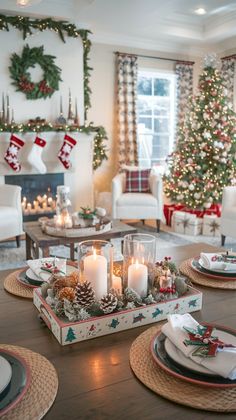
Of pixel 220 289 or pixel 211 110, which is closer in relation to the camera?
pixel 220 289

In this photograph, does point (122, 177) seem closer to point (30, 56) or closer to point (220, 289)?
point (30, 56)

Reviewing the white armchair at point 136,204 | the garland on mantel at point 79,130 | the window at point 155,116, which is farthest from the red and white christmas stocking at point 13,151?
the window at point 155,116

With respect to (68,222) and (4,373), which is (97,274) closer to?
(4,373)

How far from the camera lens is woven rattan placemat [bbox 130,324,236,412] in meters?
0.82

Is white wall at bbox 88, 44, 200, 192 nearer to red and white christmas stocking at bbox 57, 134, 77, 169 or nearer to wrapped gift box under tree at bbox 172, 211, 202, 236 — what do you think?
red and white christmas stocking at bbox 57, 134, 77, 169

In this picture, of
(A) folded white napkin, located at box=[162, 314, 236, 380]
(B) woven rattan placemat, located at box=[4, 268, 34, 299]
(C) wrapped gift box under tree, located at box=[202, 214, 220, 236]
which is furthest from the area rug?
(A) folded white napkin, located at box=[162, 314, 236, 380]

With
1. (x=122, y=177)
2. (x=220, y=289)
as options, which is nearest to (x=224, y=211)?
(x=122, y=177)

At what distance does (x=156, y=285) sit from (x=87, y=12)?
4254mm

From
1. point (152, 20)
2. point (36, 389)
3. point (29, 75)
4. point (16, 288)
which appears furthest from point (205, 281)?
point (152, 20)

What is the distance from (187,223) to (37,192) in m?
2.08

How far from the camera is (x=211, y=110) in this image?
5.33 meters

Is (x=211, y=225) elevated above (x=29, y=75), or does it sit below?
below

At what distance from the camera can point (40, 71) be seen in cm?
488

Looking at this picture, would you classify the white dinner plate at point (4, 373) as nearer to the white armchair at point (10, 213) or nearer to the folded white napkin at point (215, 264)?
the folded white napkin at point (215, 264)
